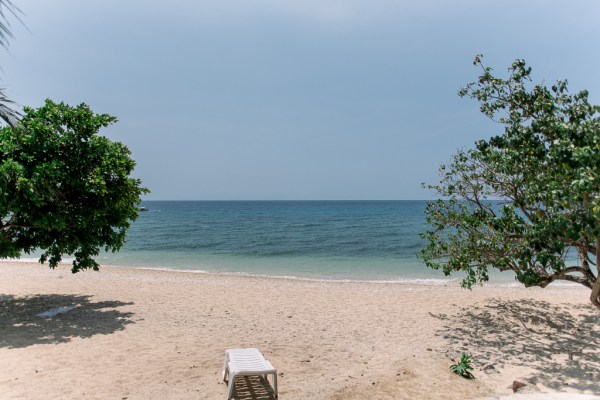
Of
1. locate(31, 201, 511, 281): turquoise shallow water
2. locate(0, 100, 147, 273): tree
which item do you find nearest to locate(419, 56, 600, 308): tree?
locate(0, 100, 147, 273): tree

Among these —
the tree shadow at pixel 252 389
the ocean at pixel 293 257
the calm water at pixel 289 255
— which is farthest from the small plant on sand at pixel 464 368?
the calm water at pixel 289 255

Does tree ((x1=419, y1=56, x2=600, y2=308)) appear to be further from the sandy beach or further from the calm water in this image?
the calm water

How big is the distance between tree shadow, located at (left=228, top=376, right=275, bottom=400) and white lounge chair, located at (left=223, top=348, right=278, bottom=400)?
16cm

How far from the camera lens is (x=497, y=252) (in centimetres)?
927

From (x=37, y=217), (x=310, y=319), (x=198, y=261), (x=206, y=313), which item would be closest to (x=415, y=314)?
(x=310, y=319)

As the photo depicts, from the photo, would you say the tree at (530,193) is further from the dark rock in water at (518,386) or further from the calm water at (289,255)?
the calm water at (289,255)

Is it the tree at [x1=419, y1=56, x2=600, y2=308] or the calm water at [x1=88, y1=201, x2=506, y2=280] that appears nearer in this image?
the tree at [x1=419, y1=56, x2=600, y2=308]

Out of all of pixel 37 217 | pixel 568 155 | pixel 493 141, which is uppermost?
pixel 493 141

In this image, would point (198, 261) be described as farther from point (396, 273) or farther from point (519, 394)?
point (519, 394)

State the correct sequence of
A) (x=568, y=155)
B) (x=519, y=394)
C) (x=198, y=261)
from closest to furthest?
(x=568, y=155) → (x=519, y=394) → (x=198, y=261)

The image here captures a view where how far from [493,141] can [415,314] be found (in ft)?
21.9

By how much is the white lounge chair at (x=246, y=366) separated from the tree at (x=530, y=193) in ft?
16.6

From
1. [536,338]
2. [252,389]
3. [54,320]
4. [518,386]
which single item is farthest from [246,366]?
[536,338]

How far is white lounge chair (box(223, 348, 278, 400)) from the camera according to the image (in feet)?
21.3
